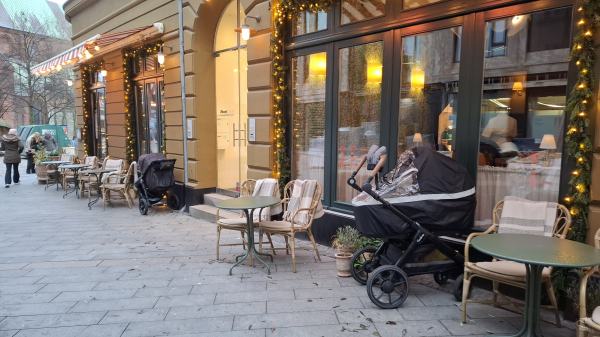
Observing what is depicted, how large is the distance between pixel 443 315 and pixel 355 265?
109cm

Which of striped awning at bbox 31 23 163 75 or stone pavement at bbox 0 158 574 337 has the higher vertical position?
striped awning at bbox 31 23 163 75

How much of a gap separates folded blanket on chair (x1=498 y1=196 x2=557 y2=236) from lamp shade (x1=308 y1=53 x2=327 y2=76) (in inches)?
130

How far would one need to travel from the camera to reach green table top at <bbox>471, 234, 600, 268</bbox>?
249 cm

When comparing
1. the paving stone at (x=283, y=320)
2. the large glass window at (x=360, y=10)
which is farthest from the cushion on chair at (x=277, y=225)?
the large glass window at (x=360, y=10)

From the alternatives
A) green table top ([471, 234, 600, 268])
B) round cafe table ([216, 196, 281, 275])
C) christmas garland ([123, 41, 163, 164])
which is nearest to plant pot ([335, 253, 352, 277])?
round cafe table ([216, 196, 281, 275])

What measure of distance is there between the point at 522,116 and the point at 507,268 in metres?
1.75

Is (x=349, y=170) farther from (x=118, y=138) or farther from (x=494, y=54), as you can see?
(x=118, y=138)

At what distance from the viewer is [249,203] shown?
4.77m

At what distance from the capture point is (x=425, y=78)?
4914 mm

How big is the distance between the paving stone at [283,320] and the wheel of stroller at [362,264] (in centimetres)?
71

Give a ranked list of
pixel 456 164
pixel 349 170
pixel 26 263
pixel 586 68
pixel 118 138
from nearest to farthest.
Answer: pixel 586 68, pixel 456 164, pixel 26 263, pixel 349 170, pixel 118 138

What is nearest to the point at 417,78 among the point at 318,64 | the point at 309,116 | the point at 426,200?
the point at 318,64

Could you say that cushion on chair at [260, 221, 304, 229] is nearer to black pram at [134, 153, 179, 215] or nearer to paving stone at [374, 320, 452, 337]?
paving stone at [374, 320, 452, 337]

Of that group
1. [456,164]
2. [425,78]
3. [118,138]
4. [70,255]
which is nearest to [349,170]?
[425,78]
